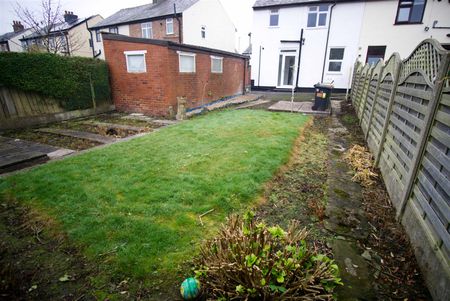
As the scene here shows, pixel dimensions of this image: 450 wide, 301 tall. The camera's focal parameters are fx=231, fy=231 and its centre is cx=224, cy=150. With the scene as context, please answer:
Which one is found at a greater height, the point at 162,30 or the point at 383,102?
the point at 162,30

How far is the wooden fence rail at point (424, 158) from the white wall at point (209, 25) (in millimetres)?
19866

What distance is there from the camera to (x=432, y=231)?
2.31 meters

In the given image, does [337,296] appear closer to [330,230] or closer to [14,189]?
[330,230]

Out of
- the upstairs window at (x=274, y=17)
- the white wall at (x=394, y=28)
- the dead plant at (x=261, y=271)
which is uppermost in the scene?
the upstairs window at (x=274, y=17)

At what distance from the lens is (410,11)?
14.3m

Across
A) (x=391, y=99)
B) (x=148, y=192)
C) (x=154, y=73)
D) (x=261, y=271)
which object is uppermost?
(x=154, y=73)

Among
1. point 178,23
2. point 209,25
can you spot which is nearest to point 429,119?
point 178,23

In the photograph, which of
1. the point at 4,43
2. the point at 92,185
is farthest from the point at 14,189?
the point at 4,43

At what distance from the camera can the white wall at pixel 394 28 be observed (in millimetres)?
13906

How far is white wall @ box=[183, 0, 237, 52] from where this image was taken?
2053cm

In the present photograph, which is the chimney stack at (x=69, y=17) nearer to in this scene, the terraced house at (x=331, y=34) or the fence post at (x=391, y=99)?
the terraced house at (x=331, y=34)

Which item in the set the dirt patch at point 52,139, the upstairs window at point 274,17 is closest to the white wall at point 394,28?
the upstairs window at point 274,17

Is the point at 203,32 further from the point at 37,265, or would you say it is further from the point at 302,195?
the point at 37,265

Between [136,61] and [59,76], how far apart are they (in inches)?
122
